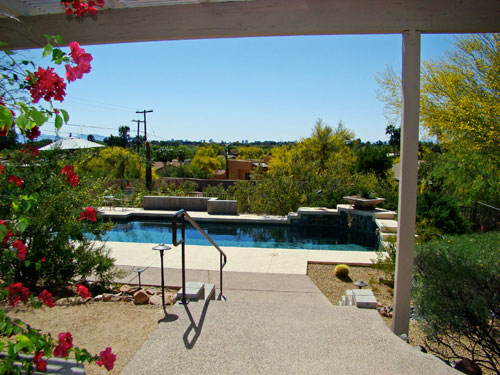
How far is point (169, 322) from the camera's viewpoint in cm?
326

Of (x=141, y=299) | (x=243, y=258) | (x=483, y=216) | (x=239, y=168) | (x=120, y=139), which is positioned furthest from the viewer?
(x=120, y=139)

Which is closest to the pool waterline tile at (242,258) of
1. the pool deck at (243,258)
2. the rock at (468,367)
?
the pool deck at (243,258)

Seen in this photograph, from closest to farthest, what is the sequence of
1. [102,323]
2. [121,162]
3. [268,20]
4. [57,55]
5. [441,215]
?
1. [57,55]
2. [268,20]
3. [102,323]
4. [441,215]
5. [121,162]

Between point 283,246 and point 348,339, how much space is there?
5861 mm

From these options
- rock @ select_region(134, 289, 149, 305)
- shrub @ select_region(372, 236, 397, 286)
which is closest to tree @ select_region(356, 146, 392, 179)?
shrub @ select_region(372, 236, 397, 286)

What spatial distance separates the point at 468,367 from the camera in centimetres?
302

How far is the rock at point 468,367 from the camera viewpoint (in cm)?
300

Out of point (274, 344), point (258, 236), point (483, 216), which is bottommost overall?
point (258, 236)

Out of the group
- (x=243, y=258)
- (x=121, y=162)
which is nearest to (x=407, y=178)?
(x=243, y=258)

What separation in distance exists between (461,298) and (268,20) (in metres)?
3.08

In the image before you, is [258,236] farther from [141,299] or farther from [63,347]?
[63,347]

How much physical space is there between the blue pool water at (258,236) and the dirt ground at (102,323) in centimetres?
475

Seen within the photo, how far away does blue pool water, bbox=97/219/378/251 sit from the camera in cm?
914

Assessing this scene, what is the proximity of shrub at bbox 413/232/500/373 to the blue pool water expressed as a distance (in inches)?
197
